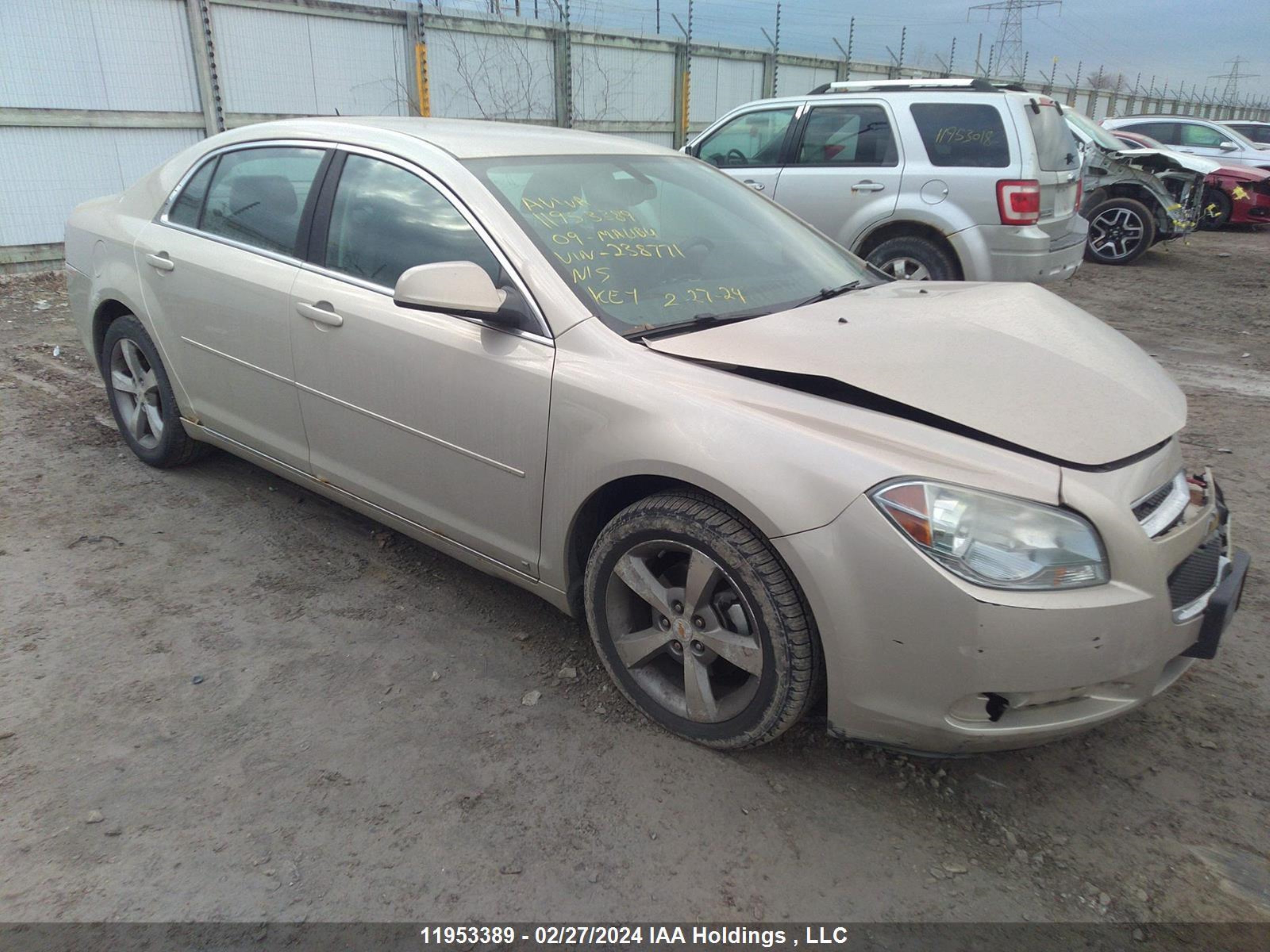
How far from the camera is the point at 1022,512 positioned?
2.08 metres

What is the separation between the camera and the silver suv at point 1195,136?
623 inches

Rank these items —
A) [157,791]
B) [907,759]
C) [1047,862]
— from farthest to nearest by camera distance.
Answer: [907,759], [157,791], [1047,862]

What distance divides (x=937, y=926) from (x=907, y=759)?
1.95 ft

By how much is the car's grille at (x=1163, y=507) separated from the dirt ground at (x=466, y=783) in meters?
0.79

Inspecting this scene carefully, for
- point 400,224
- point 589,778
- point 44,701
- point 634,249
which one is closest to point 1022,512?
point 589,778

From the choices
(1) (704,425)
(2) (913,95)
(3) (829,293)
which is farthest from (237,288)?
(2) (913,95)

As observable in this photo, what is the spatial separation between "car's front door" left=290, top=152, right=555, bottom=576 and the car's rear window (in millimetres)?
5791

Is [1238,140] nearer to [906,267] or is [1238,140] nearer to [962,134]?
[962,134]

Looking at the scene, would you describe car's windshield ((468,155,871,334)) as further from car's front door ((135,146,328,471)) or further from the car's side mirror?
car's front door ((135,146,328,471))

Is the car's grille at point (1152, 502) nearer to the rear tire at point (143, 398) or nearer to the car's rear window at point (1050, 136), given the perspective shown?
the rear tire at point (143, 398)

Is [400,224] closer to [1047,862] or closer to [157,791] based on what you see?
[157,791]

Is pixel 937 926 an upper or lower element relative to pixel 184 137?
lower

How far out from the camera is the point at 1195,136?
16109mm

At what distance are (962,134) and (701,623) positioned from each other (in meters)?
6.25
